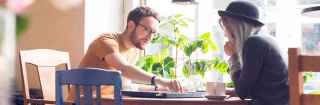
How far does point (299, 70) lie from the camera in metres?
1.33

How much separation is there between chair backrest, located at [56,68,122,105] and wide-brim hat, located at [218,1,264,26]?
0.67 meters

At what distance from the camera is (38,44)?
3162mm

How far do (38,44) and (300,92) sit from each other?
220 centimetres

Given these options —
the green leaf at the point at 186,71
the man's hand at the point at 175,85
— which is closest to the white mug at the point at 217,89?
the man's hand at the point at 175,85

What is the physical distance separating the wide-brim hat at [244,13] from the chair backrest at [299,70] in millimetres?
656

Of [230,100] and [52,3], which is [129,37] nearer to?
[230,100]

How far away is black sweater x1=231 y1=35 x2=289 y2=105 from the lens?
5.94 feet

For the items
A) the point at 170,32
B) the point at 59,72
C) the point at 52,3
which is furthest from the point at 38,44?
the point at 52,3

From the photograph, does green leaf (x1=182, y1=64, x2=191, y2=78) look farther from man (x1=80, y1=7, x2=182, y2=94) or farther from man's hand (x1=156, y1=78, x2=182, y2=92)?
man's hand (x1=156, y1=78, x2=182, y2=92)

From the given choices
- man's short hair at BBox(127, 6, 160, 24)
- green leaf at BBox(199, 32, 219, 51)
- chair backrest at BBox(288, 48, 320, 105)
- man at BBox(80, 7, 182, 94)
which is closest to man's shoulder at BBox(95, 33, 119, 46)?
man at BBox(80, 7, 182, 94)

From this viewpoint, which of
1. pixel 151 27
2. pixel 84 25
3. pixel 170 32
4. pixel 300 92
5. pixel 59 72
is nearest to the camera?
pixel 300 92

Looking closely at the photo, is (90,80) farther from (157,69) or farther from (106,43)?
(157,69)

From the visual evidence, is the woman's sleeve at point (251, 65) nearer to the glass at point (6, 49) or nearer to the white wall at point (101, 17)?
the white wall at point (101, 17)

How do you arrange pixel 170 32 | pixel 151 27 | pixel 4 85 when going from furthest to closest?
pixel 170 32 < pixel 151 27 < pixel 4 85
